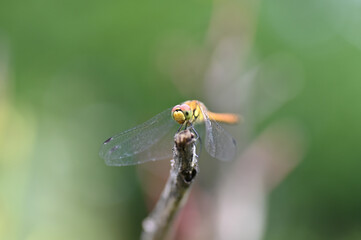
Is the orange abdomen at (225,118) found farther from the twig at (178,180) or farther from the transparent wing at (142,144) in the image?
the twig at (178,180)

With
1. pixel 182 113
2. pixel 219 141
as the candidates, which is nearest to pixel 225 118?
pixel 219 141

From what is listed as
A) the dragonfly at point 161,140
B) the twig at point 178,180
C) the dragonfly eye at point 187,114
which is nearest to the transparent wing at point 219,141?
the dragonfly at point 161,140

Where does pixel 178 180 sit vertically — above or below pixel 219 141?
below

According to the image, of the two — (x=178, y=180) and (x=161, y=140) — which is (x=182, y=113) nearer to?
(x=161, y=140)

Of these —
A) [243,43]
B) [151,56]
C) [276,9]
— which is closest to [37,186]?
[151,56]

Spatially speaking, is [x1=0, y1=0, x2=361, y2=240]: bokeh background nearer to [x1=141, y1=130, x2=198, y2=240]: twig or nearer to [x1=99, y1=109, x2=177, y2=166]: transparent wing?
[x1=99, y1=109, x2=177, y2=166]: transparent wing

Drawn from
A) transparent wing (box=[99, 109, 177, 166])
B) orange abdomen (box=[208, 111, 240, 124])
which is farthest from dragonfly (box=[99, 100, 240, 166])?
orange abdomen (box=[208, 111, 240, 124])

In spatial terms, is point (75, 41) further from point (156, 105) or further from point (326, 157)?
point (326, 157)
